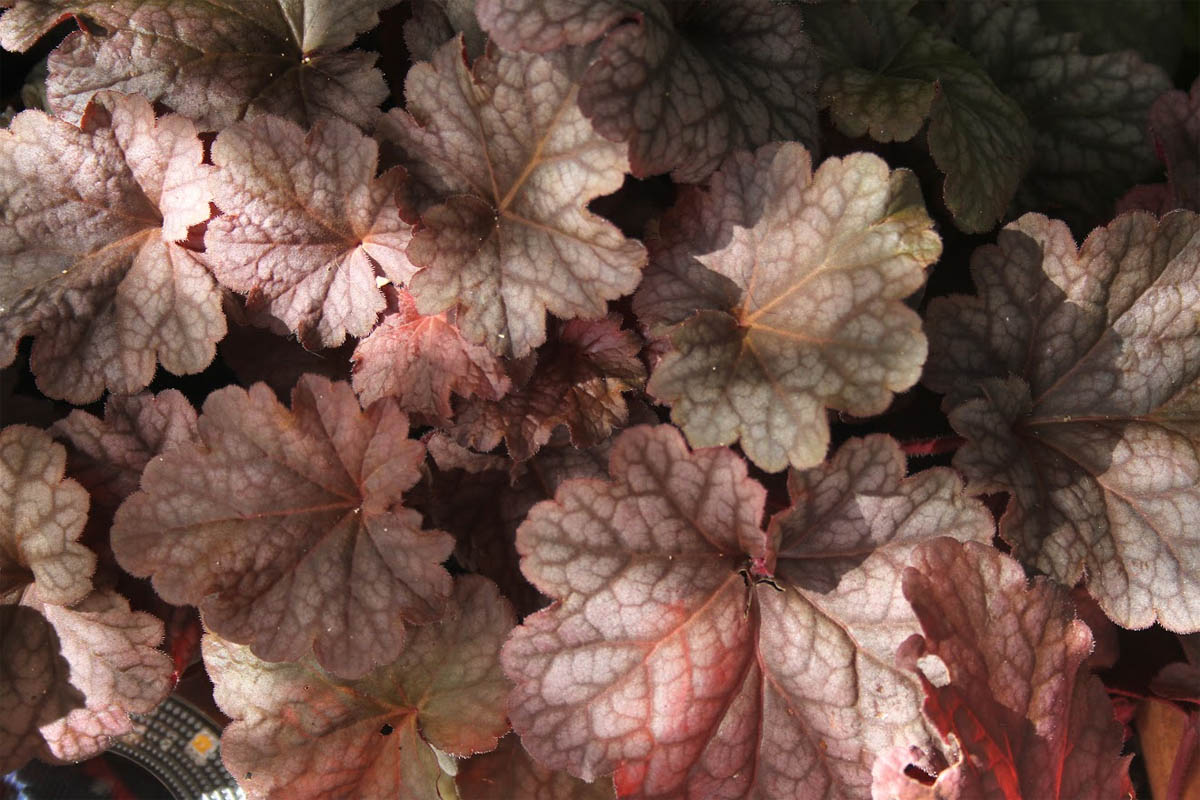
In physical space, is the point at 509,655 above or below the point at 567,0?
below

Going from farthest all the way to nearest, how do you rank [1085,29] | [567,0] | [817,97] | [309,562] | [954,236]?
1. [1085,29]
2. [954,236]
3. [817,97]
4. [309,562]
5. [567,0]

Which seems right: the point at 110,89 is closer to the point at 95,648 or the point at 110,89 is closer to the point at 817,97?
the point at 95,648

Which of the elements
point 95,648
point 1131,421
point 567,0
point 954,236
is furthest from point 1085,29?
point 95,648

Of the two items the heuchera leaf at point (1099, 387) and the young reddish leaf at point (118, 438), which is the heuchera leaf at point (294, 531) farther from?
the heuchera leaf at point (1099, 387)

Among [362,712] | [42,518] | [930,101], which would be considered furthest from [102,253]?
[930,101]

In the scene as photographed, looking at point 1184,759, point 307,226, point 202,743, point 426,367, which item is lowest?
point 202,743

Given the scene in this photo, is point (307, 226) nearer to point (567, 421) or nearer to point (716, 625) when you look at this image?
point (567, 421)

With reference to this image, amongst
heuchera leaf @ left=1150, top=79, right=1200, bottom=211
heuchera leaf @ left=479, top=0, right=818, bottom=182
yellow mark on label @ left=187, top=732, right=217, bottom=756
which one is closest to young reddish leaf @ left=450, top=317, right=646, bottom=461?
heuchera leaf @ left=479, top=0, right=818, bottom=182

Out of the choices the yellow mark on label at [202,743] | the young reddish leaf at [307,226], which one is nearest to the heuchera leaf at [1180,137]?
the young reddish leaf at [307,226]
